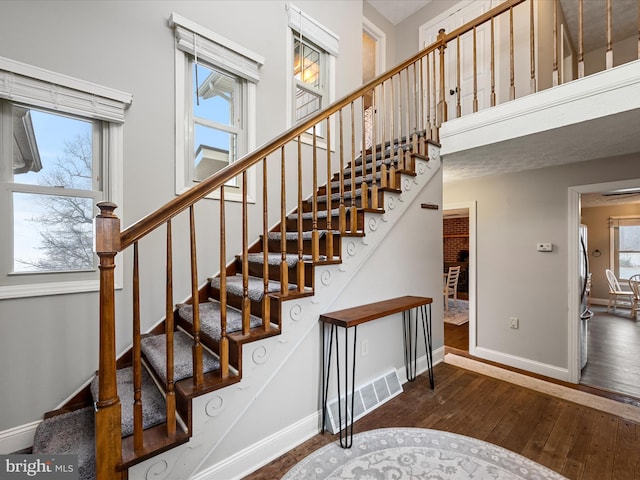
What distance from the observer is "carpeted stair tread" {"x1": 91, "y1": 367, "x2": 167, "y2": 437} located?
4.37 feet

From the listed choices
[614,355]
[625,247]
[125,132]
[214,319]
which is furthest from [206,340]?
[625,247]

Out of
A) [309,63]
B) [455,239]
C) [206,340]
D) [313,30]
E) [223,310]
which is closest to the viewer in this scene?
[223,310]

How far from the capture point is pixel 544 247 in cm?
317

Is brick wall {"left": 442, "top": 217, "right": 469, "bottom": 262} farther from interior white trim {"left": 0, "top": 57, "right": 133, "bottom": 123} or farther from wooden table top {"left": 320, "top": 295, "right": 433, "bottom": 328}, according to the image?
interior white trim {"left": 0, "top": 57, "right": 133, "bottom": 123}

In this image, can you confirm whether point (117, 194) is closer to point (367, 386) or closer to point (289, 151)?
point (289, 151)

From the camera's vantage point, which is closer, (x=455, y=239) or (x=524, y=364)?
(x=524, y=364)

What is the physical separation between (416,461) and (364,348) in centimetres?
78

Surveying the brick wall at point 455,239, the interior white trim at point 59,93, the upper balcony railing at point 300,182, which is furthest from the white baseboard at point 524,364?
the brick wall at point 455,239

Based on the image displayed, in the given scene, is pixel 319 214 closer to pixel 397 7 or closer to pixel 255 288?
pixel 255 288

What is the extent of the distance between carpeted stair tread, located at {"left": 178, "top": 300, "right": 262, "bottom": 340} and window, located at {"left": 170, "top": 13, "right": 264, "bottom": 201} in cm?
90

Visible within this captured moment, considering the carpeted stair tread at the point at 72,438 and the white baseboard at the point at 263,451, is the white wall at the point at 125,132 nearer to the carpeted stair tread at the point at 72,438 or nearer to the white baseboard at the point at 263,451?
the carpeted stair tread at the point at 72,438

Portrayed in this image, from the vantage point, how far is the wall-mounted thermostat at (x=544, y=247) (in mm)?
3141

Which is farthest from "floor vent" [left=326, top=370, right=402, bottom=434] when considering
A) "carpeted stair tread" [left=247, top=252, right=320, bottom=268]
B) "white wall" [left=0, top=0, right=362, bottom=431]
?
"white wall" [left=0, top=0, right=362, bottom=431]
